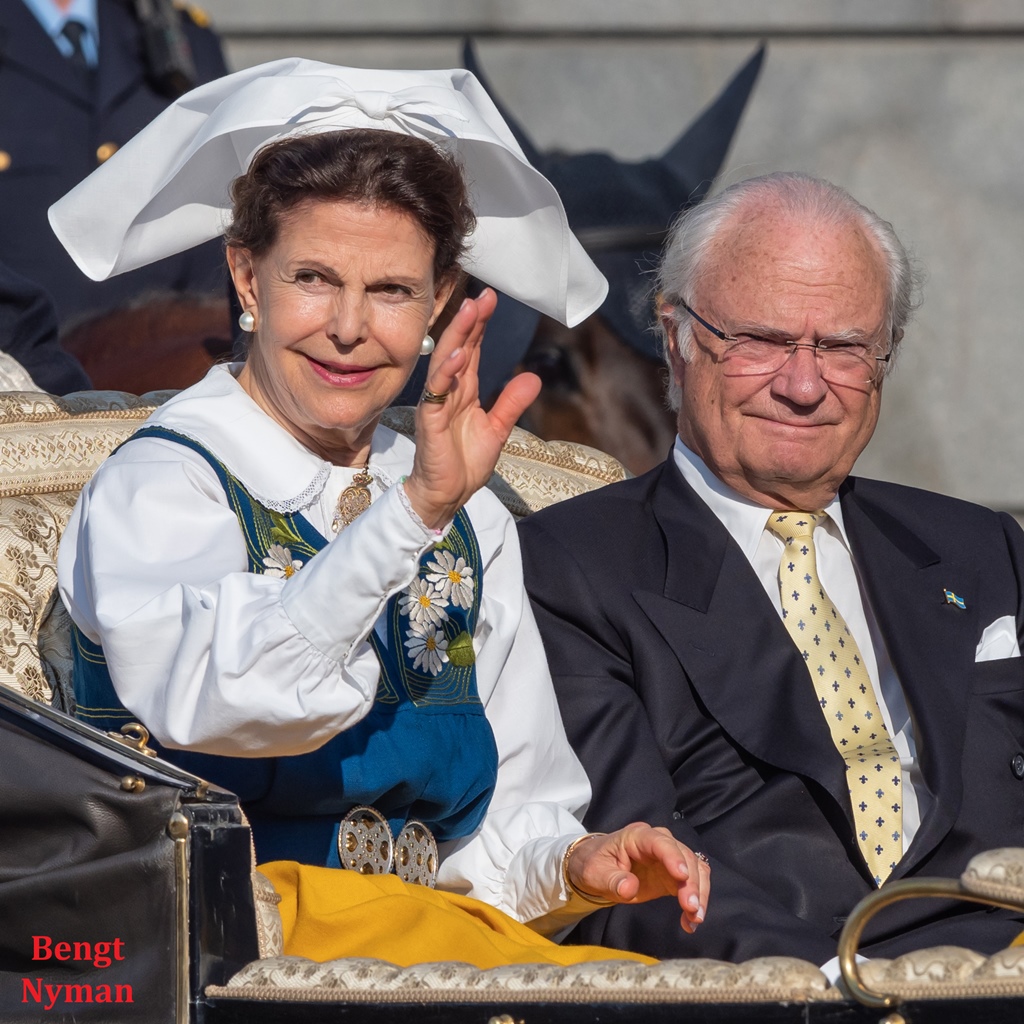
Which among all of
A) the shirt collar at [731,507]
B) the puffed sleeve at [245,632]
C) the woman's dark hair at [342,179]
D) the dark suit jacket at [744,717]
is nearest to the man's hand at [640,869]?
the dark suit jacket at [744,717]

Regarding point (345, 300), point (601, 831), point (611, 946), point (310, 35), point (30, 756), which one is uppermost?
point (310, 35)

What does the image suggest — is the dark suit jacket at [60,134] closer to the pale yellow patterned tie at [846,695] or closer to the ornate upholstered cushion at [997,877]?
the pale yellow patterned tie at [846,695]

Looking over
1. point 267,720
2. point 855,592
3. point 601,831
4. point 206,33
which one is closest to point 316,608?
point 267,720

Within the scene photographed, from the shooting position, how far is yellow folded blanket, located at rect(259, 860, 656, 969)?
2.01 meters

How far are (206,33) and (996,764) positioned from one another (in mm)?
3178

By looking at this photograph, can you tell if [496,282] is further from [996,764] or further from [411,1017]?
[411,1017]

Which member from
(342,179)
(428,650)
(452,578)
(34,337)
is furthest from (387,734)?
(34,337)

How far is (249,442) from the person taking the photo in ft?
7.50

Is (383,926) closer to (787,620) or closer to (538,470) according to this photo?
(787,620)

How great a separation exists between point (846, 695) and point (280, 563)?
0.95 m

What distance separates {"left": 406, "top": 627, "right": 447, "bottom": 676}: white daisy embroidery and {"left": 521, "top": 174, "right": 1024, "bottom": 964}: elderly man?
1.02 ft

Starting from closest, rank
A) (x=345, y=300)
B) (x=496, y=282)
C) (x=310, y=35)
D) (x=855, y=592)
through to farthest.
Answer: (x=345, y=300) < (x=496, y=282) < (x=855, y=592) < (x=310, y=35)

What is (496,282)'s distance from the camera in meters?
2.64

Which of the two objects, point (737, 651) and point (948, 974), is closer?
point (948, 974)
